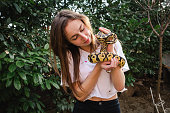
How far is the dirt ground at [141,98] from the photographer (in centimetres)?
326

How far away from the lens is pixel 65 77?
1344mm

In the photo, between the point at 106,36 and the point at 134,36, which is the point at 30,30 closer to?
the point at 106,36

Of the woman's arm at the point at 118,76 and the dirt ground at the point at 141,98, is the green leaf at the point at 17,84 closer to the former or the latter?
the woman's arm at the point at 118,76

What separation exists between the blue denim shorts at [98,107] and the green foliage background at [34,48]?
1.64 ft

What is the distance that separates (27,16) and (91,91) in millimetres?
1573

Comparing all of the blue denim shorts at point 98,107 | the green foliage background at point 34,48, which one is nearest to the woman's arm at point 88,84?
the blue denim shorts at point 98,107

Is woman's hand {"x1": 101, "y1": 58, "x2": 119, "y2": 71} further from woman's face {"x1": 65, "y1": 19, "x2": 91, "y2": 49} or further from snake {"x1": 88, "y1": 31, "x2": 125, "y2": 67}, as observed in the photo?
woman's face {"x1": 65, "y1": 19, "x2": 91, "y2": 49}

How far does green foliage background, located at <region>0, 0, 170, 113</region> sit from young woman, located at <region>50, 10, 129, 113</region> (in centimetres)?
40

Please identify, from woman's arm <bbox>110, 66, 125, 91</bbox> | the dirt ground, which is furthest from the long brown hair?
the dirt ground

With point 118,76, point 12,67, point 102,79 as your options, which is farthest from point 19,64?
point 118,76

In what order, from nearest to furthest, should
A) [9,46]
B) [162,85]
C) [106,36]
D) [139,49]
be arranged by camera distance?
[106,36] → [9,46] → [139,49] → [162,85]

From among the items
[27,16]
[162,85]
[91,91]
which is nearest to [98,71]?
[91,91]

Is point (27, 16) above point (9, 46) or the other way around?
above

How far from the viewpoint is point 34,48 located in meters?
1.80
